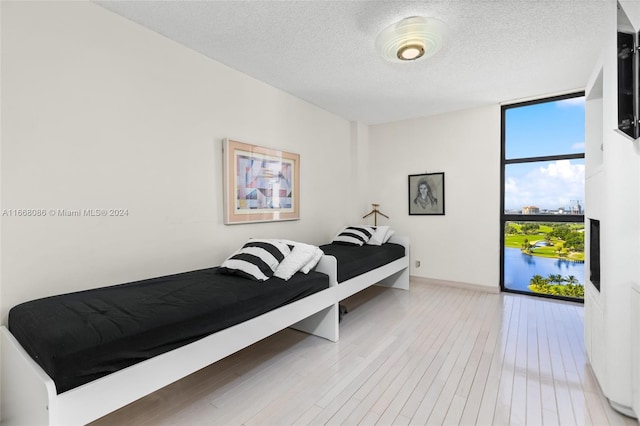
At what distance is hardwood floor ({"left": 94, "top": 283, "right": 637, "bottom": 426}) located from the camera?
67.2 inches

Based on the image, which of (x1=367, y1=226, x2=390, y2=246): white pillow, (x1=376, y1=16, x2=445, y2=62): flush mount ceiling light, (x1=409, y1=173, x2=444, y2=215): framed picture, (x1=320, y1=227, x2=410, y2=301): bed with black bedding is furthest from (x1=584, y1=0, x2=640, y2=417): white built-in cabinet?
(x1=409, y1=173, x2=444, y2=215): framed picture

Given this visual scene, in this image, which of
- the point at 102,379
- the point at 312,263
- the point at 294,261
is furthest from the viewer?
the point at 312,263

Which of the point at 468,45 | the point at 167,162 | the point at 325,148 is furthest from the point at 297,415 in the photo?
the point at 325,148

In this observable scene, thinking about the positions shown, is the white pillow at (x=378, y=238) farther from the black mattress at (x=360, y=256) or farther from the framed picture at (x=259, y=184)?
the framed picture at (x=259, y=184)

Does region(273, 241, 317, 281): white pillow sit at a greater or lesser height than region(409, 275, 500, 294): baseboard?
greater

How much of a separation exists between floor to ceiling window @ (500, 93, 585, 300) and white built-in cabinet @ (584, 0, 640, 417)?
207 centimetres

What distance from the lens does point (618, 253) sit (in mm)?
1766

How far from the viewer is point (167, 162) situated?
8.07 ft

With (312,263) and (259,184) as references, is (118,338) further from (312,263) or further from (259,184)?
(259,184)

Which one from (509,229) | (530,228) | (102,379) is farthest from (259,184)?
(530,228)

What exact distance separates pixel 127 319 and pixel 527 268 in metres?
4.47

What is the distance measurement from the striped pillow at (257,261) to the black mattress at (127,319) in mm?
87

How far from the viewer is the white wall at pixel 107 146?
1.77 meters

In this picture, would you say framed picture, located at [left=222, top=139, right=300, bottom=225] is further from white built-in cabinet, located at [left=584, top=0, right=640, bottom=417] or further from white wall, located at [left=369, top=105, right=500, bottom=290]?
white built-in cabinet, located at [left=584, top=0, right=640, bottom=417]
